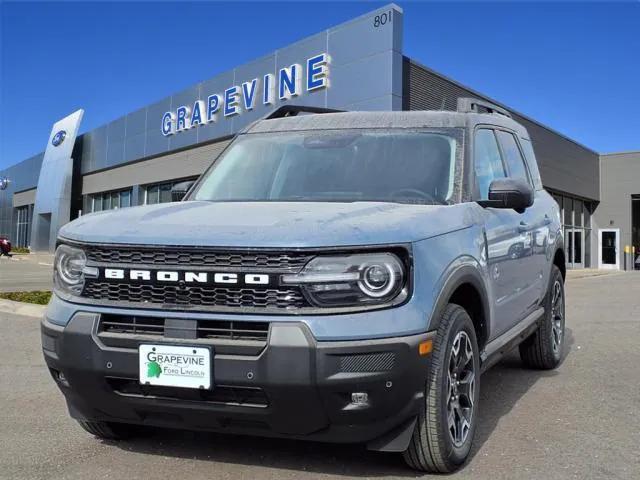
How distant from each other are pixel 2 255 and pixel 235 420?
39862 mm

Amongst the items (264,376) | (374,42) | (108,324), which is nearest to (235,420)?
(264,376)

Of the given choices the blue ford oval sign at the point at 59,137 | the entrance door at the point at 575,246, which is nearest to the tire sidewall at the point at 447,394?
the entrance door at the point at 575,246

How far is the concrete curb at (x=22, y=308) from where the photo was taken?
9.41 metres

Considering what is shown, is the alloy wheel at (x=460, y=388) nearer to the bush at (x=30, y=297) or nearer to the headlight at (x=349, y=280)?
the headlight at (x=349, y=280)

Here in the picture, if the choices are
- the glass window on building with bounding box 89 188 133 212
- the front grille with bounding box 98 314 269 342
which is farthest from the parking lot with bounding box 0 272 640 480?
the glass window on building with bounding box 89 188 133 212

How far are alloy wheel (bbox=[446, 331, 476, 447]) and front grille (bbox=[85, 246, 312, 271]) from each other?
0.99 meters

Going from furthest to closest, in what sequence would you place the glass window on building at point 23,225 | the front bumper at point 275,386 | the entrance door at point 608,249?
the glass window on building at point 23,225, the entrance door at point 608,249, the front bumper at point 275,386

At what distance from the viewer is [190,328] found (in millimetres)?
2787

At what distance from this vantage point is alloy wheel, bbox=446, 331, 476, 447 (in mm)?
3221

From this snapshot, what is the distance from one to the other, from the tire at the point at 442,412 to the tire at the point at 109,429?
5.48ft

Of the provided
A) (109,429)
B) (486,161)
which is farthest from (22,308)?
(486,161)

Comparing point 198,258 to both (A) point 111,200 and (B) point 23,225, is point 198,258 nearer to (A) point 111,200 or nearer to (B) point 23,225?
(A) point 111,200

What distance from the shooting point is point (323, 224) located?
2.85 meters

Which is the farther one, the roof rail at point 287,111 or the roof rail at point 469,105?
Result: the roof rail at point 287,111
